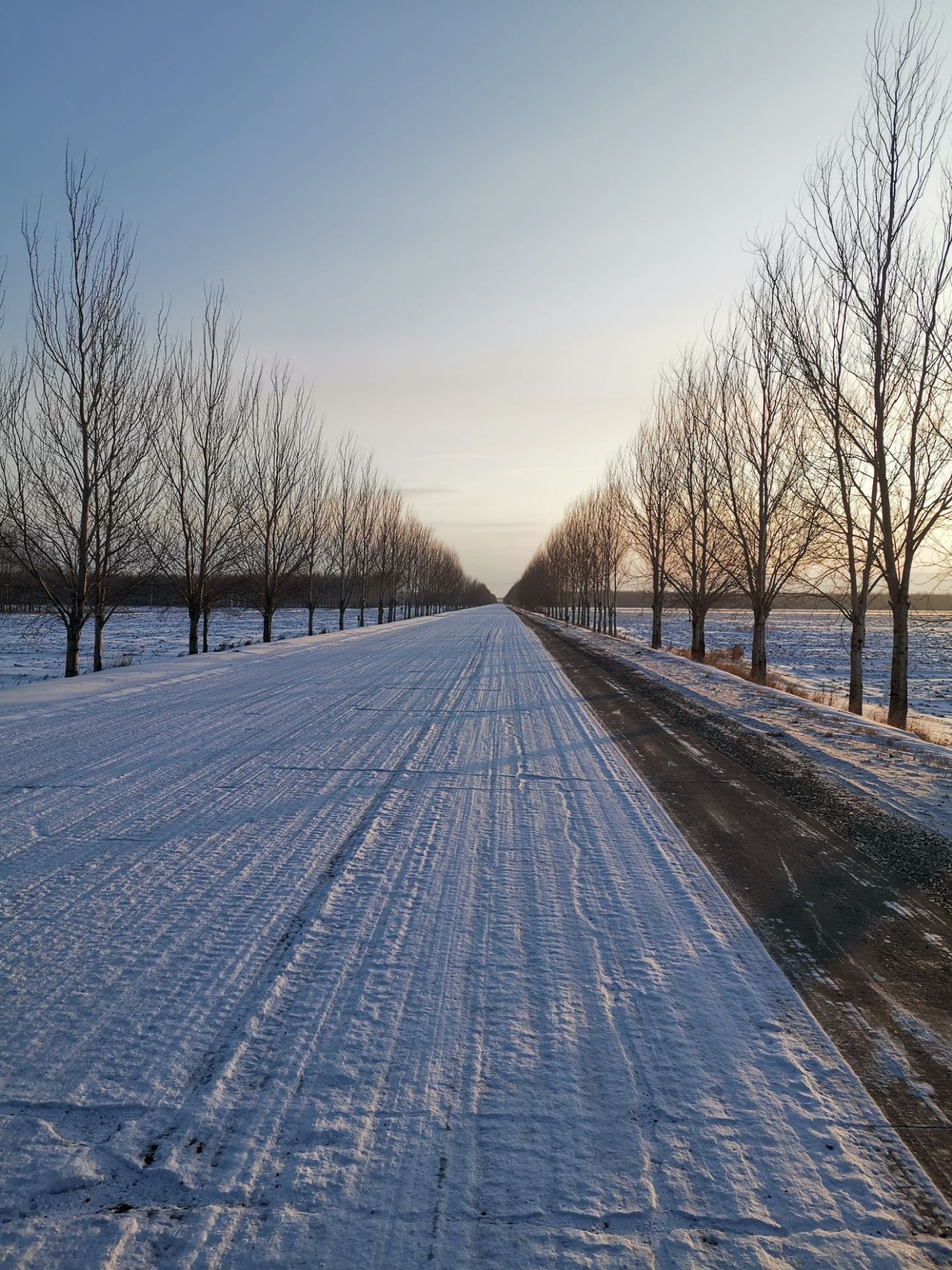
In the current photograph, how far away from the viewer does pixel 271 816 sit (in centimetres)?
512

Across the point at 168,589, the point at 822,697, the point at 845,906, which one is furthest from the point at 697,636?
the point at 845,906

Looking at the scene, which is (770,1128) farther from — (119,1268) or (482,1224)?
(119,1268)

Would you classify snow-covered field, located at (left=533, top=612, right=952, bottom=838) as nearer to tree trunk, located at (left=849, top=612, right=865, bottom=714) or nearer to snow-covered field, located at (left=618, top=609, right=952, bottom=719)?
tree trunk, located at (left=849, top=612, right=865, bottom=714)

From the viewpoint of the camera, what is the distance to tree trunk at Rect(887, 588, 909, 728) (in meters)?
11.7

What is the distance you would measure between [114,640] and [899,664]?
116 feet

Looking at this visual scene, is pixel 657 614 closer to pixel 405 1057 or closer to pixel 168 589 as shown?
pixel 168 589

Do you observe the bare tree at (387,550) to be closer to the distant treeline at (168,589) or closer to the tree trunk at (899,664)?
the distant treeline at (168,589)

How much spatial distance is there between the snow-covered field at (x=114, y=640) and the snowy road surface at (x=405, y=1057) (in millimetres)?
Answer: 12348

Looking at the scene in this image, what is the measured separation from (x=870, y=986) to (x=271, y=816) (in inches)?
149

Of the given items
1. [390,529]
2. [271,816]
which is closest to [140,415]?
[271,816]

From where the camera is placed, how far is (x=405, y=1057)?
252 centimetres

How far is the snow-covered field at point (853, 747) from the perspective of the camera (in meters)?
6.10

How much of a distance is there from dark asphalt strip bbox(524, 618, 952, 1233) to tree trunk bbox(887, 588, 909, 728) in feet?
17.4

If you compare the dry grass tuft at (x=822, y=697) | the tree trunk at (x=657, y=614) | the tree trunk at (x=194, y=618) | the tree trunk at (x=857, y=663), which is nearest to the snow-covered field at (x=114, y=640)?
the tree trunk at (x=194, y=618)
